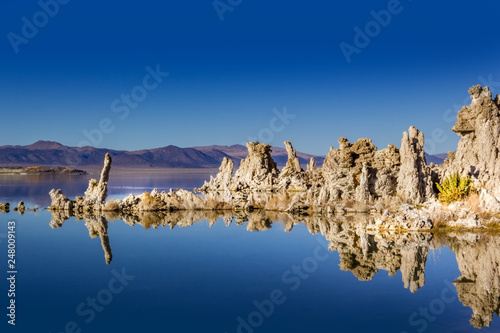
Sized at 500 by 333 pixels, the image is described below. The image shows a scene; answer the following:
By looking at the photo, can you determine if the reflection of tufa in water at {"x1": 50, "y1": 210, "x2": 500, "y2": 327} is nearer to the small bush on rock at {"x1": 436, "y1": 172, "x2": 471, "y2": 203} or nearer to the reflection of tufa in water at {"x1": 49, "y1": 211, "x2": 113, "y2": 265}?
the reflection of tufa in water at {"x1": 49, "y1": 211, "x2": 113, "y2": 265}

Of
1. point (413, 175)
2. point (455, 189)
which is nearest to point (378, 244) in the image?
point (455, 189)

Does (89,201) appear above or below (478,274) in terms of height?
above

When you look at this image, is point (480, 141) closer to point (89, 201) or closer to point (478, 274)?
point (478, 274)

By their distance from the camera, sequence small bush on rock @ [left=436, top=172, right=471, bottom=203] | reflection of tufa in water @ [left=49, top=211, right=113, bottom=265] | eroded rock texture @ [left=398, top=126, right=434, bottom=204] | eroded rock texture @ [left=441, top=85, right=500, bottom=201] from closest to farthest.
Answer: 1. reflection of tufa in water @ [left=49, top=211, right=113, bottom=265]
2. small bush on rock @ [left=436, top=172, right=471, bottom=203]
3. eroded rock texture @ [left=441, top=85, right=500, bottom=201]
4. eroded rock texture @ [left=398, top=126, right=434, bottom=204]

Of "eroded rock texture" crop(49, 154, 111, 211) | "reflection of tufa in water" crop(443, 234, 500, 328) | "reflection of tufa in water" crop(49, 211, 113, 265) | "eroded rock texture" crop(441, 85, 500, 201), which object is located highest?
"eroded rock texture" crop(441, 85, 500, 201)

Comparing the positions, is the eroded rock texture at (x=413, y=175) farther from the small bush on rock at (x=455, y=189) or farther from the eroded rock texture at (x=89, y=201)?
the eroded rock texture at (x=89, y=201)

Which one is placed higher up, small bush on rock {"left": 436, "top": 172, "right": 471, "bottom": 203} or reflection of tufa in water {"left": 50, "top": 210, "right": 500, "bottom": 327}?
small bush on rock {"left": 436, "top": 172, "right": 471, "bottom": 203}

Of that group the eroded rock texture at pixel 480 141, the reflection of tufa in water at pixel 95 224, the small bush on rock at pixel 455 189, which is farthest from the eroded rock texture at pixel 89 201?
the eroded rock texture at pixel 480 141

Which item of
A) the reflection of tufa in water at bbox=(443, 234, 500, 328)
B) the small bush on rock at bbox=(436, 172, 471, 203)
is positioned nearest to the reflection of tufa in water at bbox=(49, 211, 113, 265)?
the reflection of tufa in water at bbox=(443, 234, 500, 328)

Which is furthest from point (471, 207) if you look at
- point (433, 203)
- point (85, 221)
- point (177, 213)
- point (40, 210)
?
point (40, 210)

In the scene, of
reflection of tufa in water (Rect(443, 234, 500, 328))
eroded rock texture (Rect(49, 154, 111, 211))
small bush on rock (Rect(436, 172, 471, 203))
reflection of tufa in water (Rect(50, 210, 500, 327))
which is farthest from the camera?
eroded rock texture (Rect(49, 154, 111, 211))

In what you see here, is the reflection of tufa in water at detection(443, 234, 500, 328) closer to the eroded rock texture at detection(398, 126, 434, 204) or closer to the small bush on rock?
the small bush on rock

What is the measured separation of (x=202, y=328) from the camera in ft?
25.2

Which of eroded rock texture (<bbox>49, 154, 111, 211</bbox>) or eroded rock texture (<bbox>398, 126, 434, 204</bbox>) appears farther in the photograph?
eroded rock texture (<bbox>49, 154, 111, 211</bbox>)
